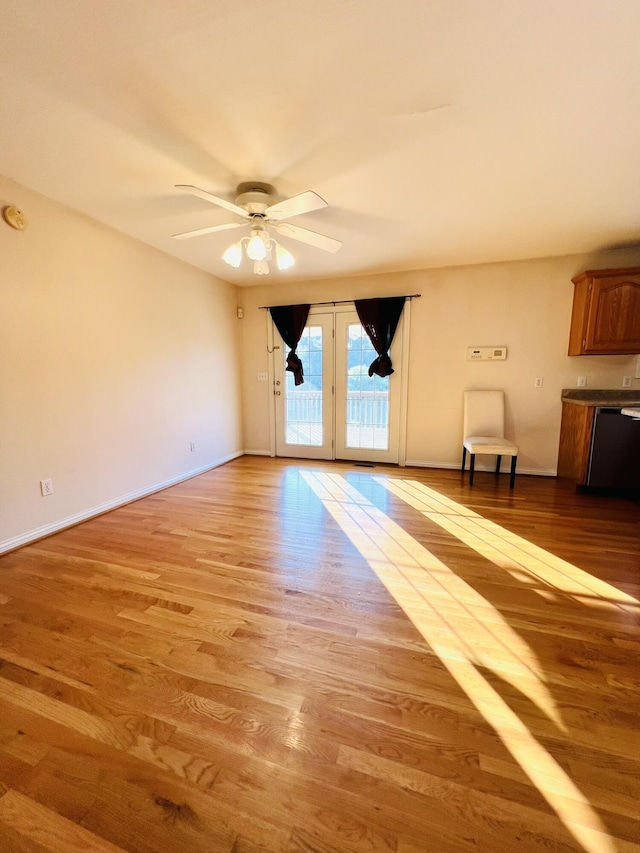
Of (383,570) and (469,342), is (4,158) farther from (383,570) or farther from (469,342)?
(469,342)

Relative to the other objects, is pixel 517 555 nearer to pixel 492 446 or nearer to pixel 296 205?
pixel 492 446

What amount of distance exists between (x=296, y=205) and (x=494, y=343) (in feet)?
9.68

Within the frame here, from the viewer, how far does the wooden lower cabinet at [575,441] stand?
10.7 ft

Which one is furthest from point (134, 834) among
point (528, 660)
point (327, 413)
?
point (327, 413)

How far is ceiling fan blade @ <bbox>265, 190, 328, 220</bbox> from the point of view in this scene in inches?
72.4

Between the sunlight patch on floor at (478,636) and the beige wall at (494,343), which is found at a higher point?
the beige wall at (494,343)

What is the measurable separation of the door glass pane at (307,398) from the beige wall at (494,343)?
580 millimetres

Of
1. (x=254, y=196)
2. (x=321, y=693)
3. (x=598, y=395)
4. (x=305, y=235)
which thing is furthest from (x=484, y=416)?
(x=321, y=693)

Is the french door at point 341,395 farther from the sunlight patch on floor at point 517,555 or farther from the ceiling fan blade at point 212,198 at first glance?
the ceiling fan blade at point 212,198

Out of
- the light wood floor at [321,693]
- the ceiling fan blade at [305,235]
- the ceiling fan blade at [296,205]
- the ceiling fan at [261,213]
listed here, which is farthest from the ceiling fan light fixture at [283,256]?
the light wood floor at [321,693]

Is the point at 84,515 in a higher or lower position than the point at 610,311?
lower

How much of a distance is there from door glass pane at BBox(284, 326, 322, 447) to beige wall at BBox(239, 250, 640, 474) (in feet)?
1.90

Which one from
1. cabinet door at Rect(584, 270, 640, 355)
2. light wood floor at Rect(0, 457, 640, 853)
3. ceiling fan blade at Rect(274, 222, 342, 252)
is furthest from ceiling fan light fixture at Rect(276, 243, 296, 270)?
cabinet door at Rect(584, 270, 640, 355)

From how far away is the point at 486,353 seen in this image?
3965 millimetres
